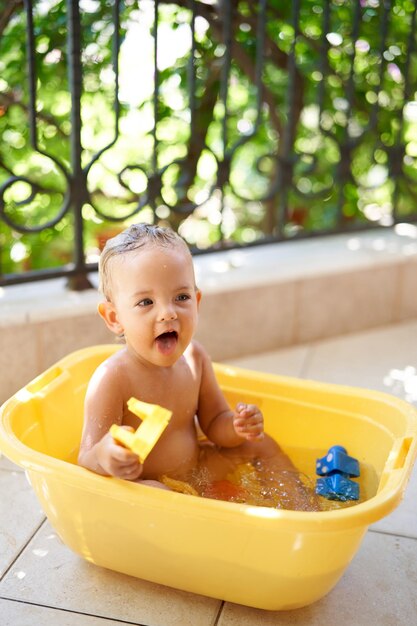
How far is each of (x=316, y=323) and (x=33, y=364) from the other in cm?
79

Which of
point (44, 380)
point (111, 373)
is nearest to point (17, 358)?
point (44, 380)

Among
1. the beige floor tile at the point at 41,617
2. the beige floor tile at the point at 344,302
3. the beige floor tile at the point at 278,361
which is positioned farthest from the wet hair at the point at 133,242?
the beige floor tile at the point at 344,302

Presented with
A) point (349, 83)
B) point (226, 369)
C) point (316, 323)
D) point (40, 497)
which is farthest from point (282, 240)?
point (40, 497)

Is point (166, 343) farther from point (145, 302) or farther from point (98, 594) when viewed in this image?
point (98, 594)

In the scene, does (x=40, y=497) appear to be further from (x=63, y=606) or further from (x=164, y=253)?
(x=164, y=253)

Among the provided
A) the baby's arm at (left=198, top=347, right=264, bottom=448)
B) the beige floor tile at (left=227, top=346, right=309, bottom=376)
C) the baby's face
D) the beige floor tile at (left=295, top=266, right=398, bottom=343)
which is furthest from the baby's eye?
the beige floor tile at (left=295, top=266, right=398, bottom=343)

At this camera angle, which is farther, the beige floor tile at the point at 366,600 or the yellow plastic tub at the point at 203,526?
the beige floor tile at the point at 366,600

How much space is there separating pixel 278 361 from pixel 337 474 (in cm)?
66

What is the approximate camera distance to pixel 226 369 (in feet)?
5.28

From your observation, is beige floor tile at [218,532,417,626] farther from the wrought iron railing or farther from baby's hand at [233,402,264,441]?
the wrought iron railing

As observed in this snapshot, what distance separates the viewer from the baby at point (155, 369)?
128cm

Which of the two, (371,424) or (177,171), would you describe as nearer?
Result: (371,424)

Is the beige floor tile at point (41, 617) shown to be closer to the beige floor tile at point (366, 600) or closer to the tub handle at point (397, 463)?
the beige floor tile at point (366, 600)

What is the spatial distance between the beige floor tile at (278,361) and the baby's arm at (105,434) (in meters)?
0.74
